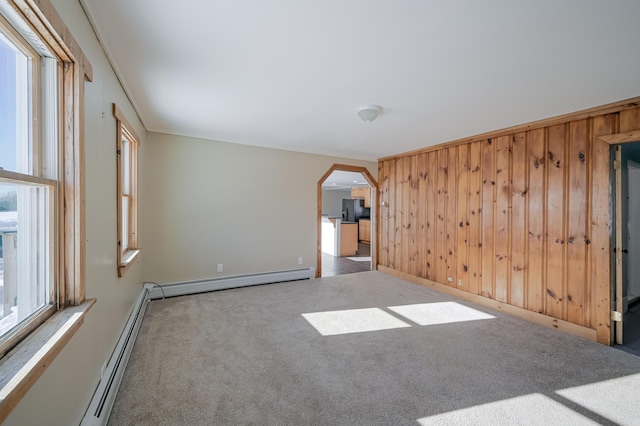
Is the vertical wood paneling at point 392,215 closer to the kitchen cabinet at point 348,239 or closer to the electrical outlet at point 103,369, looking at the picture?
the kitchen cabinet at point 348,239

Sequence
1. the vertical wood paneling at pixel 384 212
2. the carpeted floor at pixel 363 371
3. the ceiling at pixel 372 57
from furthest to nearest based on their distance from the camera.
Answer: the vertical wood paneling at pixel 384 212
the carpeted floor at pixel 363 371
the ceiling at pixel 372 57

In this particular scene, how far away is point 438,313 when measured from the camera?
11.2ft

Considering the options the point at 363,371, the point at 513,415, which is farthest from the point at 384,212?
the point at 513,415

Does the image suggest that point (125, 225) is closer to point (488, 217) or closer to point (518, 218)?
point (488, 217)

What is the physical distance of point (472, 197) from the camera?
3975mm

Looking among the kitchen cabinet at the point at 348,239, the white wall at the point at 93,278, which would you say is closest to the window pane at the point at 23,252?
the white wall at the point at 93,278

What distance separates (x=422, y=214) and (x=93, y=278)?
4.45 meters

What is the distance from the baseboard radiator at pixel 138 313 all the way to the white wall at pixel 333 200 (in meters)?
8.05

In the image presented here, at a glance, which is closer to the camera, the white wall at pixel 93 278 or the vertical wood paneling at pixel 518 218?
the white wall at pixel 93 278

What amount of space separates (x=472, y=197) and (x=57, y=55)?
442cm

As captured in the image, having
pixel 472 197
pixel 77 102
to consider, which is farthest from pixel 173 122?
pixel 472 197

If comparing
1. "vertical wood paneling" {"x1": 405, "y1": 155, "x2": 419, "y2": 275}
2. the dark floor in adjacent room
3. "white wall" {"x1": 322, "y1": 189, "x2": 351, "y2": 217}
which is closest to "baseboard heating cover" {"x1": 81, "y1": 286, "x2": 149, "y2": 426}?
the dark floor in adjacent room

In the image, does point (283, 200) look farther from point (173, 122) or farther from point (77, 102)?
point (77, 102)

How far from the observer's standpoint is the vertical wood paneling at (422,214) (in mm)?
4703
